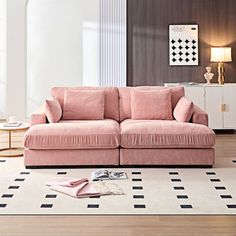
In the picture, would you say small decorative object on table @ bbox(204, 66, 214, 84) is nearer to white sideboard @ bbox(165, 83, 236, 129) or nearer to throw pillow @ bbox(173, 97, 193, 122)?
white sideboard @ bbox(165, 83, 236, 129)

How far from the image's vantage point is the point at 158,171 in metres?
5.58

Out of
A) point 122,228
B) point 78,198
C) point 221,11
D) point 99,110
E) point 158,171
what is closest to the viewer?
point 122,228

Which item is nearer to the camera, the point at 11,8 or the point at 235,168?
the point at 235,168

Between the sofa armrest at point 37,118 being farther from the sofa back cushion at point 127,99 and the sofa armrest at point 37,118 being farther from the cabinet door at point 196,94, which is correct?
the cabinet door at point 196,94

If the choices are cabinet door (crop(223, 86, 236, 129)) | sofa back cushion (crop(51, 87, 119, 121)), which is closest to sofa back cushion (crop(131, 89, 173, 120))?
sofa back cushion (crop(51, 87, 119, 121))

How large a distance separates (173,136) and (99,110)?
1.16 metres

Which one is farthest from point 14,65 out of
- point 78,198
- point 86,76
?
point 78,198

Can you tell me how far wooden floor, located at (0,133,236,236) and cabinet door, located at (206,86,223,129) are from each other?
4187 millimetres

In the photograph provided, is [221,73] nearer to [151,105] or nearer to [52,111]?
[151,105]

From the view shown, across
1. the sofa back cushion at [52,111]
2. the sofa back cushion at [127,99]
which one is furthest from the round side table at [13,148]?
the sofa back cushion at [127,99]

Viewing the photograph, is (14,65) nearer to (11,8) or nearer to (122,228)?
(11,8)

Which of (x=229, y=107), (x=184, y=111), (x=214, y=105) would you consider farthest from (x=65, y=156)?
(x=229, y=107)

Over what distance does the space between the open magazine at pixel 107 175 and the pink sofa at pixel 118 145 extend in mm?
268

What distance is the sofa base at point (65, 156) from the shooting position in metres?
5.67
